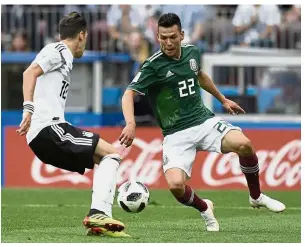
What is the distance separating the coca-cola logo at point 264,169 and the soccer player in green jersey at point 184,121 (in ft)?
23.5

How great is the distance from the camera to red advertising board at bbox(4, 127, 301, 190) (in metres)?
17.9

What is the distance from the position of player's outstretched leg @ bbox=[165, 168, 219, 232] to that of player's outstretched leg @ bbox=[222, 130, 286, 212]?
1.93 ft

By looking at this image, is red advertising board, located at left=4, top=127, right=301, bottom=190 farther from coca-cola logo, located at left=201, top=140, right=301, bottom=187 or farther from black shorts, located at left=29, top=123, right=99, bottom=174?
black shorts, located at left=29, top=123, right=99, bottom=174

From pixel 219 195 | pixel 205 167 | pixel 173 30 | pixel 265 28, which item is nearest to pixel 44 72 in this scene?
pixel 173 30

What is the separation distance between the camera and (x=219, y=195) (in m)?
16.1

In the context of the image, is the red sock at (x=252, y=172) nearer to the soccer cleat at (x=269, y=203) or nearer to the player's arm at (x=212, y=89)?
the soccer cleat at (x=269, y=203)

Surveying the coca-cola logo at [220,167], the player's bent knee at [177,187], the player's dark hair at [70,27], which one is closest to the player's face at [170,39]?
the player's dark hair at [70,27]

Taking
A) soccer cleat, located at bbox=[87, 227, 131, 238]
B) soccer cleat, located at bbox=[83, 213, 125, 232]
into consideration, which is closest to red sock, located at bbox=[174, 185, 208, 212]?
soccer cleat, located at bbox=[87, 227, 131, 238]

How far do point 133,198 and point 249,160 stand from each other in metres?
1.55

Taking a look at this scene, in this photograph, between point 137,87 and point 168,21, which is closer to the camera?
point 168,21

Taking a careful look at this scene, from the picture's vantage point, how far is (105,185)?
368 inches

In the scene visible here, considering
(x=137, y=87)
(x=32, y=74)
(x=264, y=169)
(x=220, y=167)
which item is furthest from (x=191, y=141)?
(x=264, y=169)

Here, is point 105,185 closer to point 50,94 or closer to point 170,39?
point 50,94

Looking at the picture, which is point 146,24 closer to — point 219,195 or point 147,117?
point 147,117
